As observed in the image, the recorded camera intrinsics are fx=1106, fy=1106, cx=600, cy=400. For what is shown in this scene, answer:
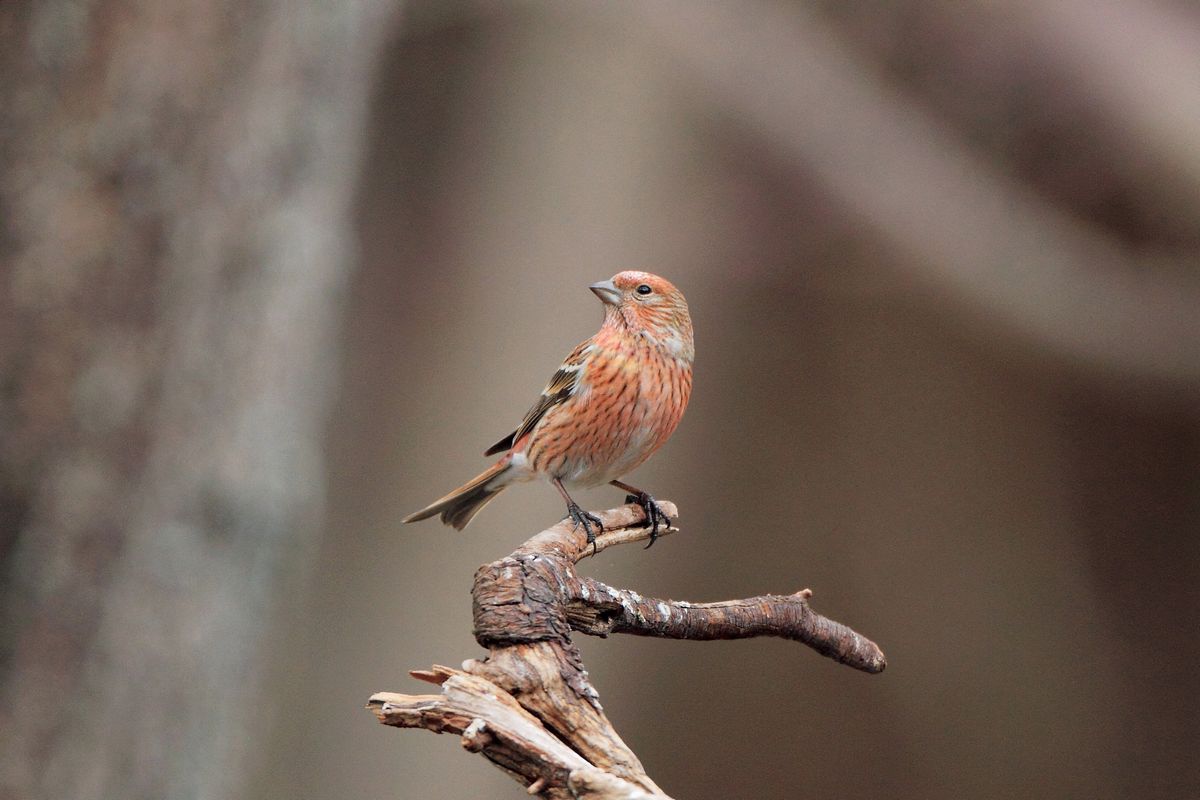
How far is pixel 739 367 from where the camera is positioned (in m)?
4.62

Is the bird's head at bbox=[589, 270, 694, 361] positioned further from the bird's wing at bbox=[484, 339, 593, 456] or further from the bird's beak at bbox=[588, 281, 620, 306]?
the bird's wing at bbox=[484, 339, 593, 456]

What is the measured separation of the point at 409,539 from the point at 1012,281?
2.43m

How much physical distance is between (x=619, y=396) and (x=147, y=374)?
4.43 feet

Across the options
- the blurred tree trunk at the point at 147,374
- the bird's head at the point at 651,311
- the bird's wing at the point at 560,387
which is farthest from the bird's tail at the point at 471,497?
the blurred tree trunk at the point at 147,374

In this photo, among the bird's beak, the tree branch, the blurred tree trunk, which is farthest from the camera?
the blurred tree trunk

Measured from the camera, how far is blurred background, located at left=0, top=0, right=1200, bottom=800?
3043mm

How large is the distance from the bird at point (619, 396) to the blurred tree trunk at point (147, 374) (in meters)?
0.92

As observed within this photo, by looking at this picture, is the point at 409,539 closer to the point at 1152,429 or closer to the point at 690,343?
the point at 690,343

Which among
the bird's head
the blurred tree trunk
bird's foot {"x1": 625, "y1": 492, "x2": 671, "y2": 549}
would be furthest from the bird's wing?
the blurred tree trunk

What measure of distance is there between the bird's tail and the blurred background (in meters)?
0.66

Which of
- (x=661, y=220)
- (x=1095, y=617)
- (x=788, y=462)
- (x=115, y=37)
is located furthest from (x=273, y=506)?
(x=1095, y=617)

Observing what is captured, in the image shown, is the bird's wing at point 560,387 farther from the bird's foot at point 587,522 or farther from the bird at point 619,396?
the bird's foot at point 587,522

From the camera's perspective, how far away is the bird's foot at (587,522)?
74.9 inches

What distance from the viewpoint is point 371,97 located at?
4516mm
